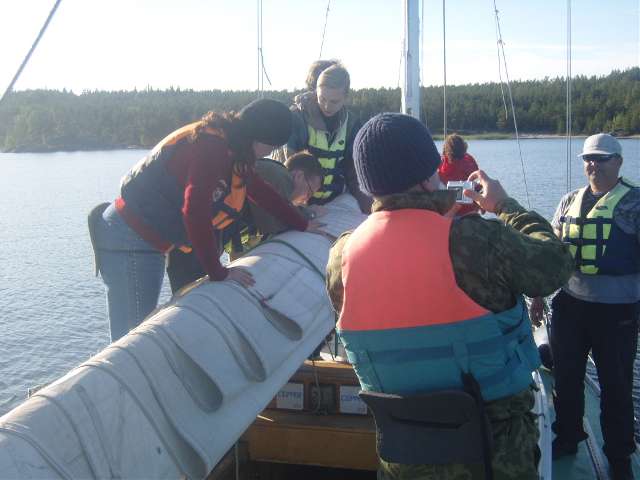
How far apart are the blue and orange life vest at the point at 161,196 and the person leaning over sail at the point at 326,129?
1.05m

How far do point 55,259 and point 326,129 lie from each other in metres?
11.3

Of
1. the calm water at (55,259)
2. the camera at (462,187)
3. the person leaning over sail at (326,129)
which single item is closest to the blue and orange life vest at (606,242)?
the person leaning over sail at (326,129)

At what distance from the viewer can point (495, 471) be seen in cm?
200

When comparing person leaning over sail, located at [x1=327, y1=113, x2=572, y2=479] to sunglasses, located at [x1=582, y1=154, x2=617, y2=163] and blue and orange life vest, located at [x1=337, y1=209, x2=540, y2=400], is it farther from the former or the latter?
sunglasses, located at [x1=582, y1=154, x2=617, y2=163]

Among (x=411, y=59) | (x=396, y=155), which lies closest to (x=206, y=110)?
(x=411, y=59)

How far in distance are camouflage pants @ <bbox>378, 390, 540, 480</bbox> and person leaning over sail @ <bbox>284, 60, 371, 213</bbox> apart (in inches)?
90.5

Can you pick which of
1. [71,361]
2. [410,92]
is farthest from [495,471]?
[71,361]

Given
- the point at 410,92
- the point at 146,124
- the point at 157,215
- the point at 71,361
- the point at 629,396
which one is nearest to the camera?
the point at 157,215

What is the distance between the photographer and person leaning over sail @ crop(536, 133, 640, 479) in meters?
3.75

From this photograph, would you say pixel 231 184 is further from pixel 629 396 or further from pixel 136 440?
pixel 629 396

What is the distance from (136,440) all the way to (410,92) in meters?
4.41

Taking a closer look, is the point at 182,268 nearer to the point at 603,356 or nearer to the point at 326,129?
the point at 326,129

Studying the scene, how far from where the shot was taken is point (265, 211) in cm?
362

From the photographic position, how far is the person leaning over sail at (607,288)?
3748mm
